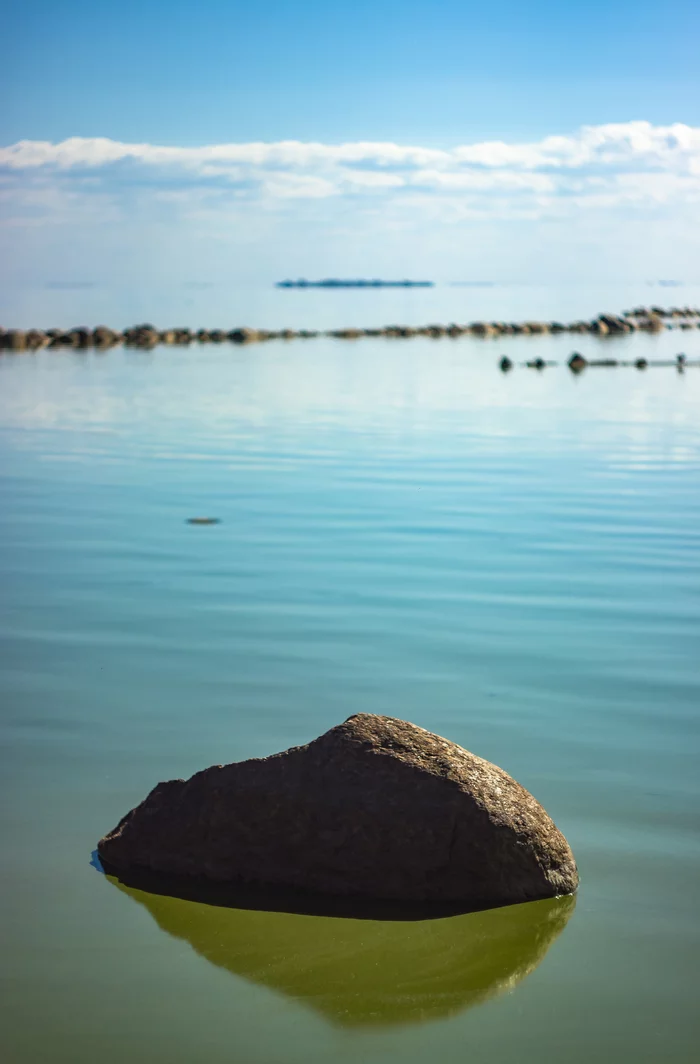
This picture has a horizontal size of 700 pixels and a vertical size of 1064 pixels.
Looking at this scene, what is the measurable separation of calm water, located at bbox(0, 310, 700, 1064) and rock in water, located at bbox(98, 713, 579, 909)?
0.78 ft

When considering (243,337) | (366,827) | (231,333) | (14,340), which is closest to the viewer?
(366,827)

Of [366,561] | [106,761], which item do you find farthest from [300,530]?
[106,761]

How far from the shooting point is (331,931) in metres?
6.19

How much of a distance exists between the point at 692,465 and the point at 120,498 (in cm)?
1056

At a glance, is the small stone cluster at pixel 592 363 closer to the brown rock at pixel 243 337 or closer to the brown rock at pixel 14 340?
the brown rock at pixel 243 337

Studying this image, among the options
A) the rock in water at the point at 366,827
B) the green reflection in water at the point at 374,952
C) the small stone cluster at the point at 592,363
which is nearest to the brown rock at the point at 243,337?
the small stone cluster at the point at 592,363

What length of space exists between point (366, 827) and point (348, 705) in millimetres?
2963

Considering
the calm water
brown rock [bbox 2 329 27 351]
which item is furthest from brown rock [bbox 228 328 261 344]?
the calm water

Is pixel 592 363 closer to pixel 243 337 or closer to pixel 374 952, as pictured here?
pixel 243 337

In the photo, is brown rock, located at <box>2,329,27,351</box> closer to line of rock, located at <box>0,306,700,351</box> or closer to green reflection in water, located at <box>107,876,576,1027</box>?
line of rock, located at <box>0,306,700,351</box>

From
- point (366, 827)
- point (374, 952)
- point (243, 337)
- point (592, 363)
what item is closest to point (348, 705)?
point (366, 827)

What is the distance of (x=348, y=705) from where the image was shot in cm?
947

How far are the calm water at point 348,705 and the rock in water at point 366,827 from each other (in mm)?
238

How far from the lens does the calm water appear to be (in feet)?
18.1
